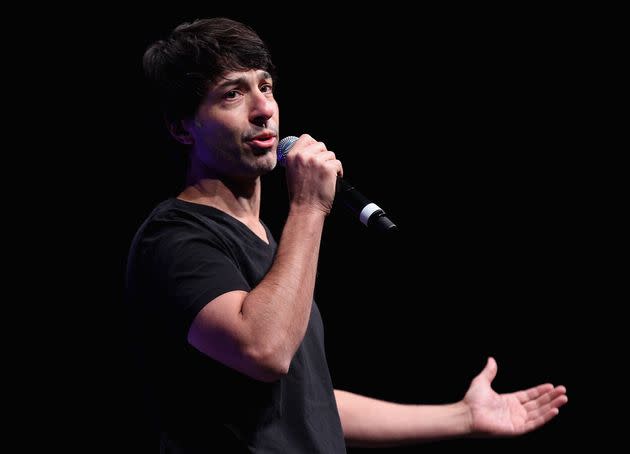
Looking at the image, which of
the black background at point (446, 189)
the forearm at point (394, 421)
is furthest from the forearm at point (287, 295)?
the black background at point (446, 189)

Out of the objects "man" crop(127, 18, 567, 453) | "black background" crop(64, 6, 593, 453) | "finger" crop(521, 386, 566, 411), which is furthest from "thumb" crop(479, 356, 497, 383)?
"black background" crop(64, 6, 593, 453)

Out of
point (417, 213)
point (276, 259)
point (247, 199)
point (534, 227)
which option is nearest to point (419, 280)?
point (417, 213)

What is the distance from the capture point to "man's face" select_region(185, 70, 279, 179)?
143cm

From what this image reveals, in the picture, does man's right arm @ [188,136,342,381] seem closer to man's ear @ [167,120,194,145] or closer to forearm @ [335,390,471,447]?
man's ear @ [167,120,194,145]

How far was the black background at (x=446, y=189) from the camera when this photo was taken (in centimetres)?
270

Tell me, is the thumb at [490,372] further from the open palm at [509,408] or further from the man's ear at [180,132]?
the man's ear at [180,132]

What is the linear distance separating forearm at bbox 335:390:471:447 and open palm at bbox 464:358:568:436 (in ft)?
0.11

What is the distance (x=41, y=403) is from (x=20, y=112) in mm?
884

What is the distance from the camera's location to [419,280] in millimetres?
2672

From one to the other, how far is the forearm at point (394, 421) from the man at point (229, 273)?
0.92 feet

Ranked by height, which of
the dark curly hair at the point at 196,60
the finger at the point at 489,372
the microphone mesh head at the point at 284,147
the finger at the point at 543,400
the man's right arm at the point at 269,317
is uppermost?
the dark curly hair at the point at 196,60

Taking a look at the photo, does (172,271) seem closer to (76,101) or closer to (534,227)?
(76,101)

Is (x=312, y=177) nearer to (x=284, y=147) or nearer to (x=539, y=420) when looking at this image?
(x=284, y=147)

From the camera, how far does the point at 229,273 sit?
1.24 metres
